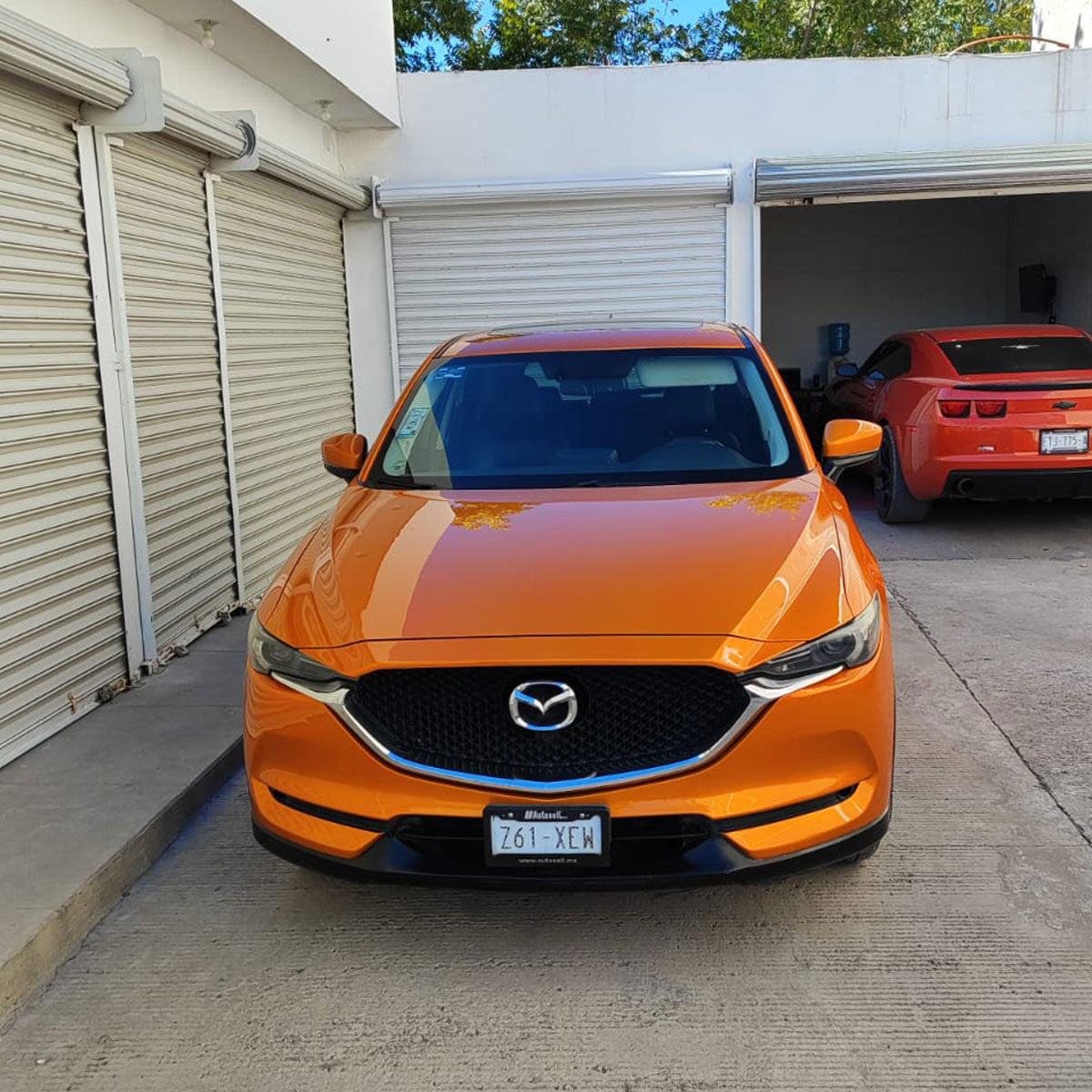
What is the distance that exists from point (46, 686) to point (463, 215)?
5.98 meters

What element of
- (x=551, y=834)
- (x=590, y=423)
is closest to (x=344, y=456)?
(x=590, y=423)

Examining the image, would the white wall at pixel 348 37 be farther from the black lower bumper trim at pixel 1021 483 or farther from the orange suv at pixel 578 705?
the black lower bumper trim at pixel 1021 483

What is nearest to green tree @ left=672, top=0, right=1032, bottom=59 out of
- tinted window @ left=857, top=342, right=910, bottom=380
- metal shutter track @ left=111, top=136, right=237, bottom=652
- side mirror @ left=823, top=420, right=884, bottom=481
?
tinted window @ left=857, top=342, right=910, bottom=380

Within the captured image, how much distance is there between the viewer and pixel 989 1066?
7.97 feet

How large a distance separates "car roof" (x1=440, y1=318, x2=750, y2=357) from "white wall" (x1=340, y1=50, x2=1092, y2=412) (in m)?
4.78

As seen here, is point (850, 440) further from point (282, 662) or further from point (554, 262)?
point (554, 262)

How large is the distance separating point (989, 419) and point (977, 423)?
0.29ft

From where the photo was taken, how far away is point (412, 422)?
4.20 m

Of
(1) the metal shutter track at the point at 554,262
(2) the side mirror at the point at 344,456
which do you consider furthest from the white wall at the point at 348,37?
(2) the side mirror at the point at 344,456

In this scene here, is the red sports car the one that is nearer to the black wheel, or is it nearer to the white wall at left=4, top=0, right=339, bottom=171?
the black wheel

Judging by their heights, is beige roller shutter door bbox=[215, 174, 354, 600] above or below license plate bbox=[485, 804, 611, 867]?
above

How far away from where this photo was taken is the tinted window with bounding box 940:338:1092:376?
7934 mm

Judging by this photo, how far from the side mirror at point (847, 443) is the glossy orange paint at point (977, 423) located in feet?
12.8

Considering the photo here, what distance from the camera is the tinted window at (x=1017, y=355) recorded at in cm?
793
